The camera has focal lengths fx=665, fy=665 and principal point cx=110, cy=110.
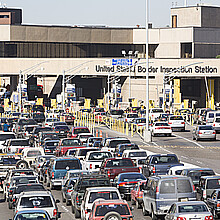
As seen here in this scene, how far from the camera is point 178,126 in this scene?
66750 millimetres

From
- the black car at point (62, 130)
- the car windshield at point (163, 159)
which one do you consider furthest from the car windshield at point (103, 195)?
the black car at point (62, 130)

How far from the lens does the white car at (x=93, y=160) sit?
3538 cm

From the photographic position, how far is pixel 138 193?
2612 centimetres

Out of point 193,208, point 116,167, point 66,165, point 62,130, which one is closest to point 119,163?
point 116,167

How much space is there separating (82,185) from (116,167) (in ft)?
20.7

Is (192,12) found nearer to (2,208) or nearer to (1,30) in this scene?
(1,30)

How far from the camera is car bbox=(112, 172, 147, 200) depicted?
2833 cm

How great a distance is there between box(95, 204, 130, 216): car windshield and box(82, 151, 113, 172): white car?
15.3m

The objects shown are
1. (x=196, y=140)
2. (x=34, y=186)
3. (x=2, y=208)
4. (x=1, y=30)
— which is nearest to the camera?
(x=34, y=186)

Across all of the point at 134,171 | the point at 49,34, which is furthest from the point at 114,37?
the point at 134,171

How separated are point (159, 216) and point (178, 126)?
44.1 m

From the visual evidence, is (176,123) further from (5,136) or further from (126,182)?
(126,182)

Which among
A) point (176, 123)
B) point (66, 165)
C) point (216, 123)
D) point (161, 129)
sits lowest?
point (66, 165)

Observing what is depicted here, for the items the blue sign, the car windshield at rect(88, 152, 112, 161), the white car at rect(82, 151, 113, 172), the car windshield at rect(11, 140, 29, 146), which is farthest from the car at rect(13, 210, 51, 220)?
the blue sign
